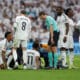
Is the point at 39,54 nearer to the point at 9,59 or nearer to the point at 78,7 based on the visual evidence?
the point at 9,59

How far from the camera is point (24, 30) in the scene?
61.6 ft

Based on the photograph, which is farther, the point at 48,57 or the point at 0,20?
the point at 0,20

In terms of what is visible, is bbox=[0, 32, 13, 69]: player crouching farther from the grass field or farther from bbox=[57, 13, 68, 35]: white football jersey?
bbox=[57, 13, 68, 35]: white football jersey

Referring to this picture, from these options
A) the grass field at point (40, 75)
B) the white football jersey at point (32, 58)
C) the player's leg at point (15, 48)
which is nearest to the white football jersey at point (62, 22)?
the white football jersey at point (32, 58)

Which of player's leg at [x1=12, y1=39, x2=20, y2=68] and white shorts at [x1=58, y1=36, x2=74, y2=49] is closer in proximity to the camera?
player's leg at [x1=12, y1=39, x2=20, y2=68]

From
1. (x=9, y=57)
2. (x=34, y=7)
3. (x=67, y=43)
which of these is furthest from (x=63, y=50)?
(x=34, y=7)

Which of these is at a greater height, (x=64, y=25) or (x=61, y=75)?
(x=64, y=25)

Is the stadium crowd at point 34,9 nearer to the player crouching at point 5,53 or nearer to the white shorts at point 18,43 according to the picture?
the white shorts at point 18,43

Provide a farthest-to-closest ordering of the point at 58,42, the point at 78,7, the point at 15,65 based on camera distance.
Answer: the point at 78,7
the point at 58,42
the point at 15,65

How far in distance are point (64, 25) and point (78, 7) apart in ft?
45.9

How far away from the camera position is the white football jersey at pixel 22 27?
1866 cm

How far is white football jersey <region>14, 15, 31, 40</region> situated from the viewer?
18656 millimetres

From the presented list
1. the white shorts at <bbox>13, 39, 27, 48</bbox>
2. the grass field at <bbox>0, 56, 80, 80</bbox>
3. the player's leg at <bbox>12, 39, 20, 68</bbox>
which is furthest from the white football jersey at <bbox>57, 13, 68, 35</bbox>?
the grass field at <bbox>0, 56, 80, 80</bbox>

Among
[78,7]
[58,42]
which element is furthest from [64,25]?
[78,7]
